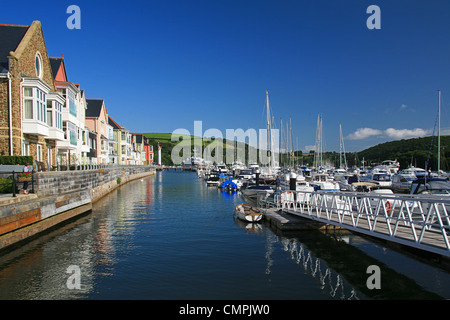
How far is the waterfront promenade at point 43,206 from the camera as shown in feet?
55.9

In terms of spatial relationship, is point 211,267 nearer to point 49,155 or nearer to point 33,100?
point 33,100

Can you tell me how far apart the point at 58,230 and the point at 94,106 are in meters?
48.4

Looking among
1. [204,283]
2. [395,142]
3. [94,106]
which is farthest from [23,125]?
[395,142]

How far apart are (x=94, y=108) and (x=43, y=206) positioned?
48.3 m

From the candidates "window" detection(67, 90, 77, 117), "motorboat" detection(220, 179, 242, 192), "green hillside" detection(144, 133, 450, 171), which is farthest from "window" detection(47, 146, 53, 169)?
"green hillside" detection(144, 133, 450, 171)

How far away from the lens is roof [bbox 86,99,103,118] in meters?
63.4

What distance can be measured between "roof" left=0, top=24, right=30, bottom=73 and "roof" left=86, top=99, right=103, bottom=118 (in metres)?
32.6

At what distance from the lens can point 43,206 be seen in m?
21.0

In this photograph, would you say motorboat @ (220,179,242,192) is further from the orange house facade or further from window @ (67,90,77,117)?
the orange house facade

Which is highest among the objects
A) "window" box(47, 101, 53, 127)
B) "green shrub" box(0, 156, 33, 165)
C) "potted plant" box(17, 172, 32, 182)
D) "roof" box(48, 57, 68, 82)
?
"roof" box(48, 57, 68, 82)

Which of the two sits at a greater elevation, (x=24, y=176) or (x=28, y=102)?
(x=28, y=102)

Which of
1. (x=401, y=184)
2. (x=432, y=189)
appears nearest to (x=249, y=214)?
(x=432, y=189)

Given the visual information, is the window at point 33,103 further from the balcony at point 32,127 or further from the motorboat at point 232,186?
the motorboat at point 232,186

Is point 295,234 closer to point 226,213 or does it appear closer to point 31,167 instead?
point 226,213
